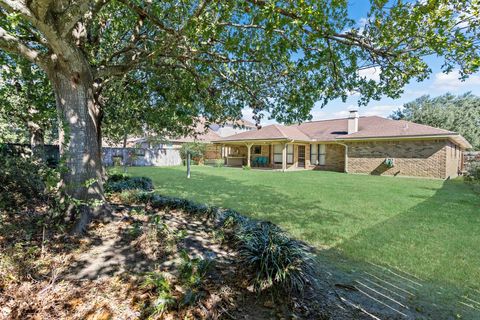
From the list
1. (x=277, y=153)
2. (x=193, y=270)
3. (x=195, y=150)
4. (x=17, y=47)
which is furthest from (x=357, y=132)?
(x=17, y=47)

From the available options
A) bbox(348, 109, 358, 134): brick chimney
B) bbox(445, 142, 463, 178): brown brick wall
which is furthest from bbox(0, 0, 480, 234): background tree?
bbox(348, 109, 358, 134): brick chimney

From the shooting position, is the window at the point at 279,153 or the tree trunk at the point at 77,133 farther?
the window at the point at 279,153

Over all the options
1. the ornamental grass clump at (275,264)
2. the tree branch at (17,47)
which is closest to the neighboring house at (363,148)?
the ornamental grass clump at (275,264)

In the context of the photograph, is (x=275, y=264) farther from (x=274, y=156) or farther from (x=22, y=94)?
(x=274, y=156)

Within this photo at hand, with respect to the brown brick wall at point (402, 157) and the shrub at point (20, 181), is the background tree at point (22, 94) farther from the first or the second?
the brown brick wall at point (402, 157)

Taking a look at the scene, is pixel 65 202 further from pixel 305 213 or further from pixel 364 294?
pixel 305 213

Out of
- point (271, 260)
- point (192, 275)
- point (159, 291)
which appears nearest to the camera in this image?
point (159, 291)

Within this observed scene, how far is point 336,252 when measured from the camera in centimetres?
408

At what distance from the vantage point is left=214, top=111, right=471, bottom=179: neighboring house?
14656mm

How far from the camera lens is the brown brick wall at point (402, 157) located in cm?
1445

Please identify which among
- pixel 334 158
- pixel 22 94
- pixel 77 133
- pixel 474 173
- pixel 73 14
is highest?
pixel 73 14

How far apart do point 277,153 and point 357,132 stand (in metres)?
6.54

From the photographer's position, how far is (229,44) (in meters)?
3.88

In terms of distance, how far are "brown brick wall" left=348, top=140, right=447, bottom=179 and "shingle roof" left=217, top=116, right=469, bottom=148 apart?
0.62 meters
